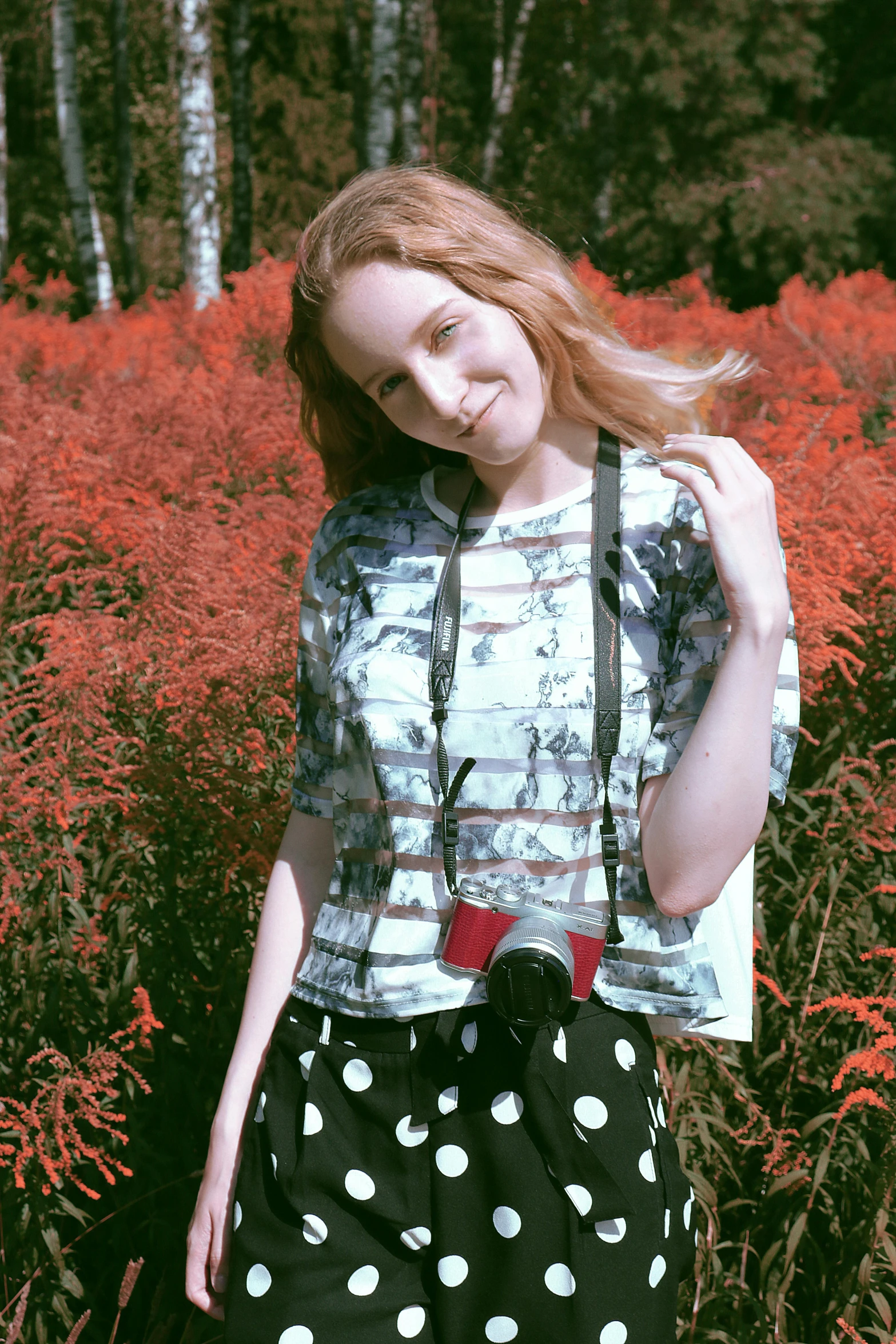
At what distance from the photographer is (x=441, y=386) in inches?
53.3

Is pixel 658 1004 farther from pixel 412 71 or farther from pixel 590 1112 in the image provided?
pixel 412 71

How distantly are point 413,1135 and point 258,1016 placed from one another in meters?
0.30

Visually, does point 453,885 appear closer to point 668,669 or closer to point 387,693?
point 387,693

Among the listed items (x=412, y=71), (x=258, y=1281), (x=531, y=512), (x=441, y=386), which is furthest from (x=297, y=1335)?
(x=412, y=71)

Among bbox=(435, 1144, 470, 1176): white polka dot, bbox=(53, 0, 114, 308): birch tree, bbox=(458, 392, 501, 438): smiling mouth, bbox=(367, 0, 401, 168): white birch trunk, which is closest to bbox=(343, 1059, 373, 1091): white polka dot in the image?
bbox=(435, 1144, 470, 1176): white polka dot

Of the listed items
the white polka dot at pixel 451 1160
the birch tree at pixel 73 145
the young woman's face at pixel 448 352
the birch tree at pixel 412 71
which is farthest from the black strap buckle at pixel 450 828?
the birch tree at pixel 73 145

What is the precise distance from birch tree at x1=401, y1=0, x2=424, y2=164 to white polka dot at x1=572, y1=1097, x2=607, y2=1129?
37.3ft

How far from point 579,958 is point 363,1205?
40cm

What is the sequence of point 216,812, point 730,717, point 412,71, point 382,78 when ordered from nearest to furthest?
point 730,717, point 216,812, point 382,78, point 412,71

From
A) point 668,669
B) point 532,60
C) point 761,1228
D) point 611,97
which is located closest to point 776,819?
point 761,1228

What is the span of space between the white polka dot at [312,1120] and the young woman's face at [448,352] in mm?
852

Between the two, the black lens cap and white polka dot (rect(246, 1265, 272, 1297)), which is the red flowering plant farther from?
the black lens cap

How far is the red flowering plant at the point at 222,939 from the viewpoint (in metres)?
2.04

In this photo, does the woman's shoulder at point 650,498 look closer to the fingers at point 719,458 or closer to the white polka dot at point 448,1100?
the fingers at point 719,458
